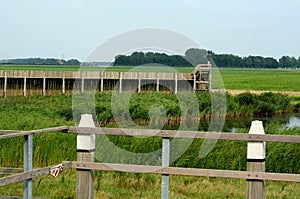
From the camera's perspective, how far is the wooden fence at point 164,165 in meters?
6.14

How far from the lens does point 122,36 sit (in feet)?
22.0

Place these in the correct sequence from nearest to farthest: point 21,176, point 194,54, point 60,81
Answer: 1. point 21,176
2. point 194,54
3. point 60,81

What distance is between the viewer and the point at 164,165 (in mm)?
6457

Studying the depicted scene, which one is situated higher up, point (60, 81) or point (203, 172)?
point (60, 81)

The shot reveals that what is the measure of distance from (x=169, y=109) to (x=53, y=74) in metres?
17.9

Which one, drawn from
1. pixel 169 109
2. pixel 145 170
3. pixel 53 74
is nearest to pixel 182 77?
pixel 53 74

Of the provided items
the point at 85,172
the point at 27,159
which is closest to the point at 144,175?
the point at 85,172

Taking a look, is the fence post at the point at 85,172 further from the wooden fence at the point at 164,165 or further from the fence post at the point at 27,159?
the fence post at the point at 27,159

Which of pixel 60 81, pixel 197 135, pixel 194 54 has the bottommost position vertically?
pixel 197 135

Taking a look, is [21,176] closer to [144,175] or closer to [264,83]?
[144,175]

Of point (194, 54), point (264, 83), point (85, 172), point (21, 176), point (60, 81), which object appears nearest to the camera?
point (21, 176)

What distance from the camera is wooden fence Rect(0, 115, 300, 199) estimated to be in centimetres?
614

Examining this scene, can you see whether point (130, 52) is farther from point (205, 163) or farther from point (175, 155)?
point (205, 163)

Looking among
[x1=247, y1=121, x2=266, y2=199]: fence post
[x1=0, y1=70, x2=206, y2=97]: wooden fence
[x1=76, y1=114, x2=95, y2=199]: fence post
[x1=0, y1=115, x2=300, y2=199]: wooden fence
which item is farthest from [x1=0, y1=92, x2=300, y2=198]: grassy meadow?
[x1=0, y1=70, x2=206, y2=97]: wooden fence
